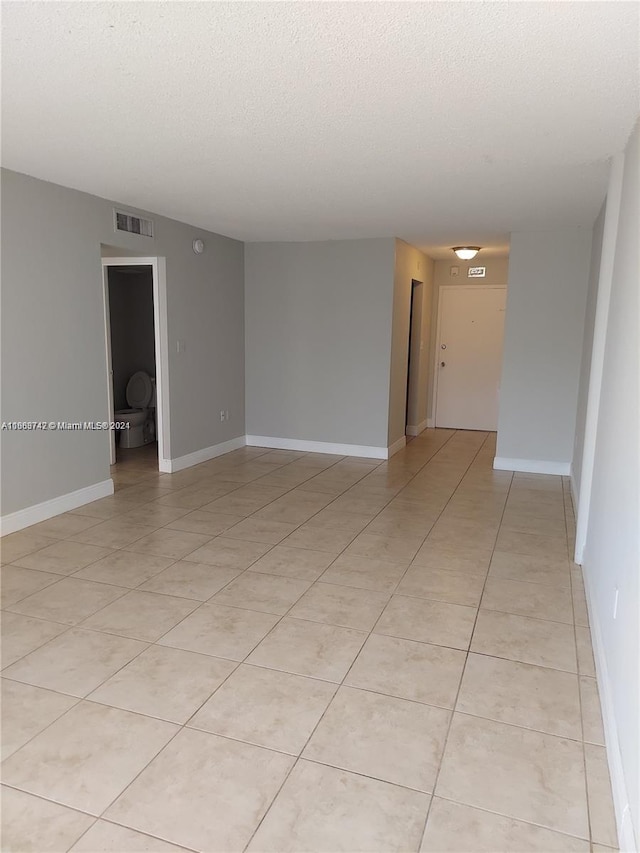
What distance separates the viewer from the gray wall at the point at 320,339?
619 centimetres

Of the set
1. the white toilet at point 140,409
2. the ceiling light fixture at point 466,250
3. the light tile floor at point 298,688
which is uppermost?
the ceiling light fixture at point 466,250

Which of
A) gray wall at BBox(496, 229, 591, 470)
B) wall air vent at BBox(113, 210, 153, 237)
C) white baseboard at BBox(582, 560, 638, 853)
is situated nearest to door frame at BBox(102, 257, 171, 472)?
wall air vent at BBox(113, 210, 153, 237)

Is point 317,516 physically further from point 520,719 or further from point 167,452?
point 520,719

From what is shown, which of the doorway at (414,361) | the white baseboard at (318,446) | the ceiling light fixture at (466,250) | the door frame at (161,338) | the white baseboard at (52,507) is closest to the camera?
the white baseboard at (52,507)

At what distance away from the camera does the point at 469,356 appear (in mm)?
8062

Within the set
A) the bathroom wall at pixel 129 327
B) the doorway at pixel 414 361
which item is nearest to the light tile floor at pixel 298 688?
the bathroom wall at pixel 129 327

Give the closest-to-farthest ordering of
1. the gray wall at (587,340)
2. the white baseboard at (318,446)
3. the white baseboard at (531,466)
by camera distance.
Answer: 1. the gray wall at (587,340)
2. the white baseboard at (531,466)
3. the white baseboard at (318,446)

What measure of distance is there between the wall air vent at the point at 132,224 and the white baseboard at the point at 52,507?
208 cm

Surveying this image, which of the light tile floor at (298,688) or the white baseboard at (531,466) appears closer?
the light tile floor at (298,688)

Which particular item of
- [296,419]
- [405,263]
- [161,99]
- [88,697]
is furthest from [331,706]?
[405,263]

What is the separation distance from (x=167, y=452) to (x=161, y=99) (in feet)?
11.7

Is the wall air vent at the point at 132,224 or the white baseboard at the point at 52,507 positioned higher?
the wall air vent at the point at 132,224

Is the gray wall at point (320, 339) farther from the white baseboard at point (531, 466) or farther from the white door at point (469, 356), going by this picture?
the white door at point (469, 356)

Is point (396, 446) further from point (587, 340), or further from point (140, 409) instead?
point (140, 409)
